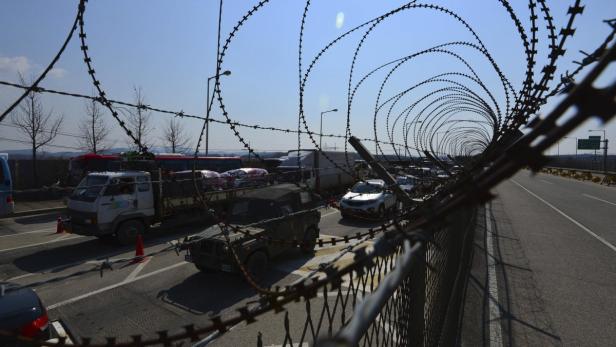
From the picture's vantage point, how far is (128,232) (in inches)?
451

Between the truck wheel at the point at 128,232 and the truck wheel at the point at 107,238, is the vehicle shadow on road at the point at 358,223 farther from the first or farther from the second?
the truck wheel at the point at 107,238

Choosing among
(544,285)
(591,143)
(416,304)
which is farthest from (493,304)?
(591,143)

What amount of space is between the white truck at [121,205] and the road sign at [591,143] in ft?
220

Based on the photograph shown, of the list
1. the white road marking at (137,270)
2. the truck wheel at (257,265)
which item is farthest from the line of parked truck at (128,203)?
the truck wheel at (257,265)

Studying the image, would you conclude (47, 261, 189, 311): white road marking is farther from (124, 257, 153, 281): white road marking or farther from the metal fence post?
the metal fence post

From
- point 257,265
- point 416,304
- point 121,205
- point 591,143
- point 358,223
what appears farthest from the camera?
point 591,143

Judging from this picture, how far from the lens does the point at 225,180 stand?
1953 cm

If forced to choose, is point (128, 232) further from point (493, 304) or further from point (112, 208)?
point (493, 304)

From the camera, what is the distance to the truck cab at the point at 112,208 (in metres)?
10.7

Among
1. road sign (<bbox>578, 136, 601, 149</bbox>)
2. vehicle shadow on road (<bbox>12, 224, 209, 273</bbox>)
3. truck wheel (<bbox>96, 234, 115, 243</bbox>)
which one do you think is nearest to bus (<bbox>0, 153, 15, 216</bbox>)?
vehicle shadow on road (<bbox>12, 224, 209, 273</bbox>)

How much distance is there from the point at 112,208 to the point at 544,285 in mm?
11451

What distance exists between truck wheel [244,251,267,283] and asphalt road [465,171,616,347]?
4083mm

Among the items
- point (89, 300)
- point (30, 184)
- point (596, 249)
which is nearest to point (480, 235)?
point (596, 249)

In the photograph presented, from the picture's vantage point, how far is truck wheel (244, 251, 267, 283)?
24.1 feet
